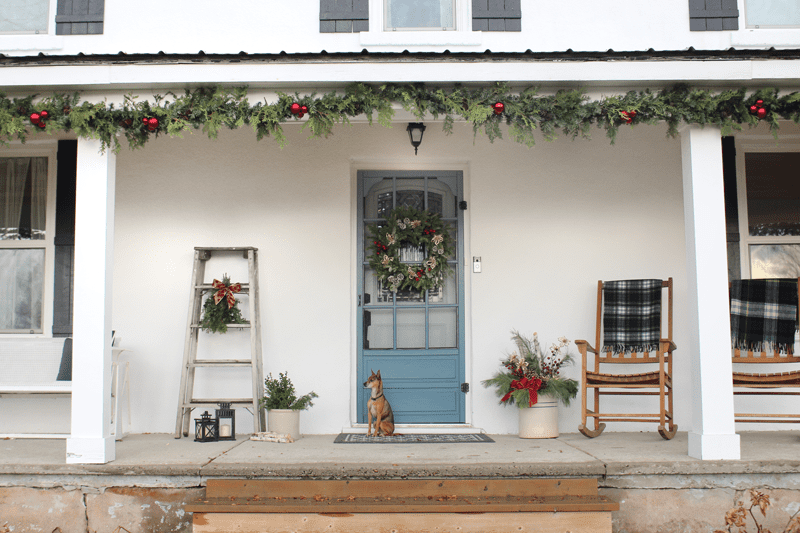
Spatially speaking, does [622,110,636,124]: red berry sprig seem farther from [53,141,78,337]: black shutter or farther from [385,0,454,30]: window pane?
[53,141,78,337]: black shutter

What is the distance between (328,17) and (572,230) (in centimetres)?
252

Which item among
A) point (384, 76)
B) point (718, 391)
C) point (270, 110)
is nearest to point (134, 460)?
point (270, 110)

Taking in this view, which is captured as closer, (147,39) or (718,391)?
(718,391)

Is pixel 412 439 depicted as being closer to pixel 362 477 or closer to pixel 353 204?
pixel 362 477

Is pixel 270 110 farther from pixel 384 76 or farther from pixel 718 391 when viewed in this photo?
pixel 718 391

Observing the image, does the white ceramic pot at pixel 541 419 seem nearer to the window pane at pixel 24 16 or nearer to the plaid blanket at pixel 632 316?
the plaid blanket at pixel 632 316

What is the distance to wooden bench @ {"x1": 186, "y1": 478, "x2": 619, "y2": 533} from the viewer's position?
332 centimetres

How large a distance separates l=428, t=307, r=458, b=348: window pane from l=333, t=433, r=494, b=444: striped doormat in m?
0.71

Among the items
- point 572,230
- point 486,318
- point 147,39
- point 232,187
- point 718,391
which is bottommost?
point 718,391

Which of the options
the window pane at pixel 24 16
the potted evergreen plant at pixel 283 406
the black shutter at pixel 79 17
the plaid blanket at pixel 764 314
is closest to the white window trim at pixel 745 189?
the plaid blanket at pixel 764 314

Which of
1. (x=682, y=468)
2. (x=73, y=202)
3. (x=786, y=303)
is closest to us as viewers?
(x=682, y=468)

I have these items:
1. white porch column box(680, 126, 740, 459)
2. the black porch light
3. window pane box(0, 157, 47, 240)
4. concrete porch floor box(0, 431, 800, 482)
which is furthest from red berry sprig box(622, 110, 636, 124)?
window pane box(0, 157, 47, 240)

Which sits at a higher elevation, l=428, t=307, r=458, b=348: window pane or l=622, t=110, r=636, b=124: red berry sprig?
l=622, t=110, r=636, b=124: red berry sprig

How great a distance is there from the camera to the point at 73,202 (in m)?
4.94
